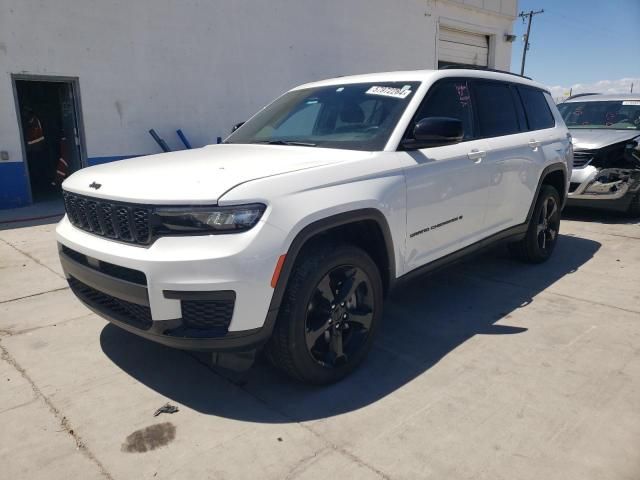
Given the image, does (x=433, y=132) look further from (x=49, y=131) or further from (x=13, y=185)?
(x=49, y=131)

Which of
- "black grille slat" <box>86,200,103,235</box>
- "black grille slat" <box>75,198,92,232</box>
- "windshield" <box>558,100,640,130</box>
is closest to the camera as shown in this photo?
"black grille slat" <box>86,200,103,235</box>

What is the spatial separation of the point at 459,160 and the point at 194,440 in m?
2.56

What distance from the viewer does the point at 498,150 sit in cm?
421

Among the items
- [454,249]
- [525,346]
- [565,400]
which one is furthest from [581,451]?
[454,249]

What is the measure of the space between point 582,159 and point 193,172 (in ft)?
23.1

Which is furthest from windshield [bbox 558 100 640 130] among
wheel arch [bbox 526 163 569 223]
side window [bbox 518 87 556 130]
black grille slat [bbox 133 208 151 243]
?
black grille slat [bbox 133 208 151 243]

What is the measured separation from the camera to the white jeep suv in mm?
2479

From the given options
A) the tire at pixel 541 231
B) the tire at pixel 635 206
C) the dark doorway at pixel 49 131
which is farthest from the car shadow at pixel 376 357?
the dark doorway at pixel 49 131

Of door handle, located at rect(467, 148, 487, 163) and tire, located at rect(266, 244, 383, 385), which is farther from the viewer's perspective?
door handle, located at rect(467, 148, 487, 163)

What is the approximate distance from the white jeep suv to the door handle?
0.05 ft

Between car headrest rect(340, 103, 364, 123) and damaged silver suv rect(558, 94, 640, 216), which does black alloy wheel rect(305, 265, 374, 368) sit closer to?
car headrest rect(340, 103, 364, 123)

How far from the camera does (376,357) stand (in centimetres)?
340

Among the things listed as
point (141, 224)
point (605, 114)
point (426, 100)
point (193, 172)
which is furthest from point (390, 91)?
point (605, 114)

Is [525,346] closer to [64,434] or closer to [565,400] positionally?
[565,400]
